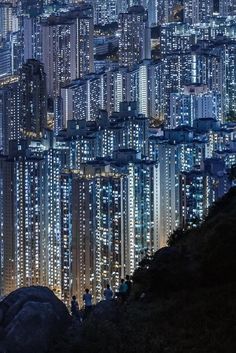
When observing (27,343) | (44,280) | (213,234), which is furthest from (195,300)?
(44,280)

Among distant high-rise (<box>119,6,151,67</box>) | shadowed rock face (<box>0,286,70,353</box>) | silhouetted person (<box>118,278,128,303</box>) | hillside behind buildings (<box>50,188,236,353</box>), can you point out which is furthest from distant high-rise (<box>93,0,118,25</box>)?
shadowed rock face (<box>0,286,70,353</box>)

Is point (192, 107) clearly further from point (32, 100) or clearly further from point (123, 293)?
point (123, 293)

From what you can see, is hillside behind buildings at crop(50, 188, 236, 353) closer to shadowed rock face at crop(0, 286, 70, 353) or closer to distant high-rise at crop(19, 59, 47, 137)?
shadowed rock face at crop(0, 286, 70, 353)

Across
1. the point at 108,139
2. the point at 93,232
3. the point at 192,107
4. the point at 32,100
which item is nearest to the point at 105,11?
the point at 32,100

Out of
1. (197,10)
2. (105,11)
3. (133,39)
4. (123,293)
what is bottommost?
(123,293)

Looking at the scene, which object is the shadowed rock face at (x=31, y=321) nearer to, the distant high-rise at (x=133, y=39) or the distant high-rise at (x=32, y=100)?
the distant high-rise at (x=32, y=100)

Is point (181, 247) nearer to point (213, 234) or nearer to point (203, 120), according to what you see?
point (213, 234)
